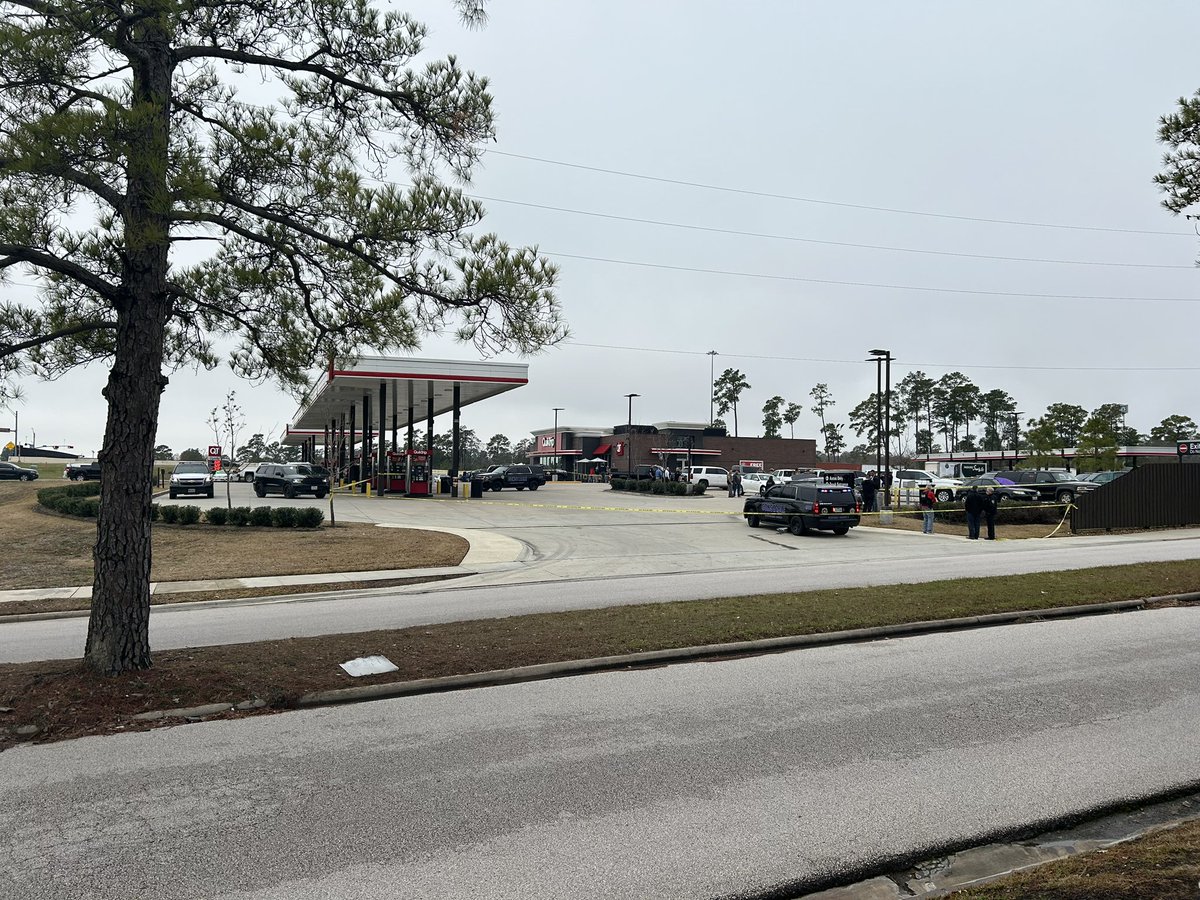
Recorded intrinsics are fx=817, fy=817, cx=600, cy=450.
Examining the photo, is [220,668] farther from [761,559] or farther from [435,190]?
[761,559]

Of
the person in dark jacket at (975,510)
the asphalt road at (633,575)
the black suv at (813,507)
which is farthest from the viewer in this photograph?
the black suv at (813,507)

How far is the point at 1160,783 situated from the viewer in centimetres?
495

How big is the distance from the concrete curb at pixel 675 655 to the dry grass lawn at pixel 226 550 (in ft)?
34.4

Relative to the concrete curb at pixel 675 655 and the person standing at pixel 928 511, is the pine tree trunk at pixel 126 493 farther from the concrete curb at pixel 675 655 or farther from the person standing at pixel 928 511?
the person standing at pixel 928 511

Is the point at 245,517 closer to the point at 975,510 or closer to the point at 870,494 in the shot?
the point at 975,510

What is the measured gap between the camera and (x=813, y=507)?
25281 mm

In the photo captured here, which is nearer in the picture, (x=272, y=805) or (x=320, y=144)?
(x=272, y=805)

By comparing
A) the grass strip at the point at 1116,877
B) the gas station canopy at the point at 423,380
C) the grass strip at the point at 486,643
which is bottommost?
the grass strip at the point at 486,643

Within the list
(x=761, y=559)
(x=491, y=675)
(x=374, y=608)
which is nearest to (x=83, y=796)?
(x=491, y=675)

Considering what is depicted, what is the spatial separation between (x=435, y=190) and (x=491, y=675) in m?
4.25

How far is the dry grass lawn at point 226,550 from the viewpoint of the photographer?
16.4 metres

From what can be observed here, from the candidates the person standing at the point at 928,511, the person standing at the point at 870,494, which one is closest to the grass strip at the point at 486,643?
the person standing at the point at 928,511

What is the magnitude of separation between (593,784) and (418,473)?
123 feet

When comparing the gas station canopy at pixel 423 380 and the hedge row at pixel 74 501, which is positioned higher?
the gas station canopy at pixel 423 380
